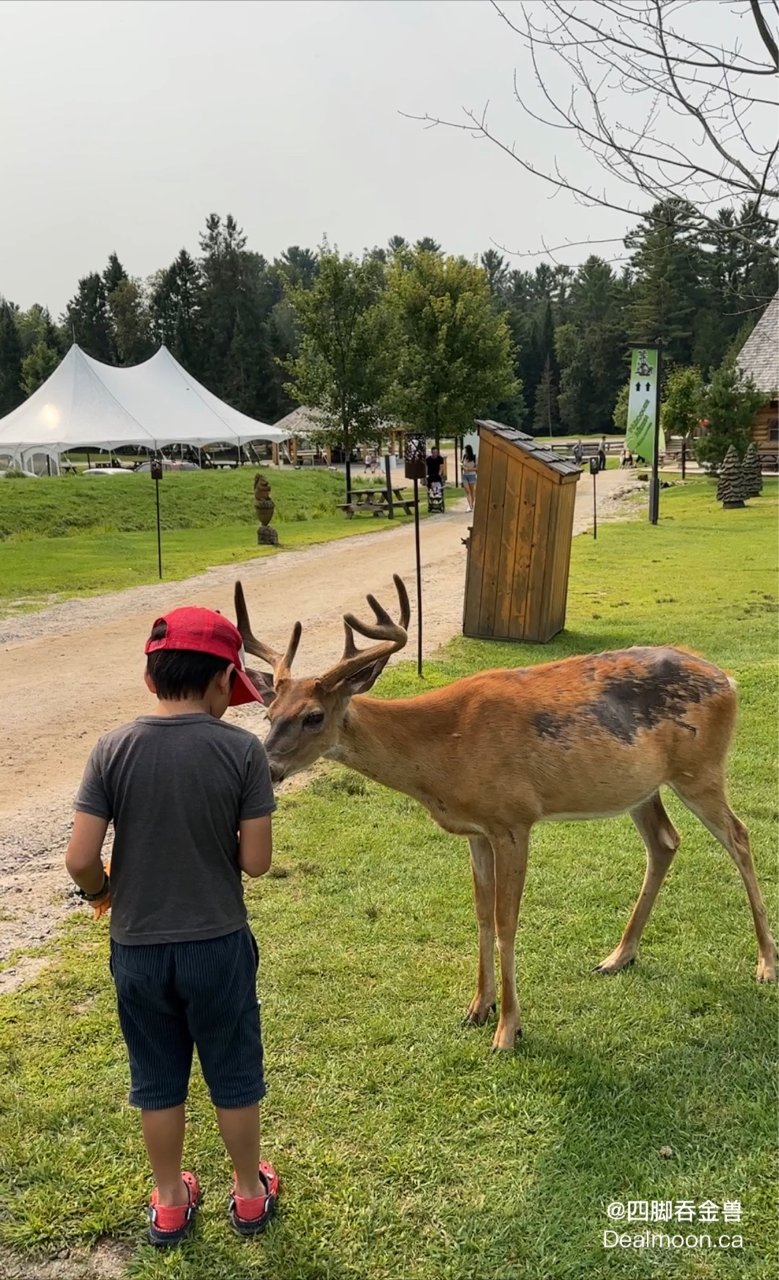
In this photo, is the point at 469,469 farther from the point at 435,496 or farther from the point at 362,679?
the point at 362,679

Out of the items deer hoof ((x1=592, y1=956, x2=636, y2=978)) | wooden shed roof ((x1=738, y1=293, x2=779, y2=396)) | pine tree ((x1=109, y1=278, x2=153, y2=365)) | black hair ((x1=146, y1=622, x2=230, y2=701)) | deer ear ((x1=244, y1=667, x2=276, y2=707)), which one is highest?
pine tree ((x1=109, y1=278, x2=153, y2=365))

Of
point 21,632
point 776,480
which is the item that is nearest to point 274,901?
point 21,632

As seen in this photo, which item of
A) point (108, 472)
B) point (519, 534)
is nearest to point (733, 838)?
point (519, 534)

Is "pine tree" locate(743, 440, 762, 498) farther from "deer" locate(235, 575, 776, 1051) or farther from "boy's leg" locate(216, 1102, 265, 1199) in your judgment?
"boy's leg" locate(216, 1102, 265, 1199)

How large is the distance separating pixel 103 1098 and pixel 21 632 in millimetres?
10589

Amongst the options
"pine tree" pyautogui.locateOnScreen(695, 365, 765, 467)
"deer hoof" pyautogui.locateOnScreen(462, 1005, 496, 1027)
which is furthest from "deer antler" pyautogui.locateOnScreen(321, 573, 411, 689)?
"pine tree" pyautogui.locateOnScreen(695, 365, 765, 467)

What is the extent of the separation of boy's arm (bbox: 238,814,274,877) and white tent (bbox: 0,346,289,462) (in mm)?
40331

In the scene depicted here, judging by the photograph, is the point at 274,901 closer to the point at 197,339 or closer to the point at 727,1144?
the point at 727,1144

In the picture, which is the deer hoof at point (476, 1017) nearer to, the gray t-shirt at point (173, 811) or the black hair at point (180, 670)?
the gray t-shirt at point (173, 811)

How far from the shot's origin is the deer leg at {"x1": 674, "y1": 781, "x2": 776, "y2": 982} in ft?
14.7

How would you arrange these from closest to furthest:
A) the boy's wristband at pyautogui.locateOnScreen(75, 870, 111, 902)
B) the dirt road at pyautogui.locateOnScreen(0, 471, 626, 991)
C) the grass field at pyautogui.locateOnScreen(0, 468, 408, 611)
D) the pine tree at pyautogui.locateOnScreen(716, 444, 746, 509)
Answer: the boy's wristband at pyautogui.locateOnScreen(75, 870, 111, 902), the dirt road at pyautogui.locateOnScreen(0, 471, 626, 991), the grass field at pyautogui.locateOnScreen(0, 468, 408, 611), the pine tree at pyautogui.locateOnScreen(716, 444, 746, 509)

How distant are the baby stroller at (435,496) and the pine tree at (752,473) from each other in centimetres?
969

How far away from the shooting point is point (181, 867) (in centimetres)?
279

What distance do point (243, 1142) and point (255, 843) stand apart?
991 mm
